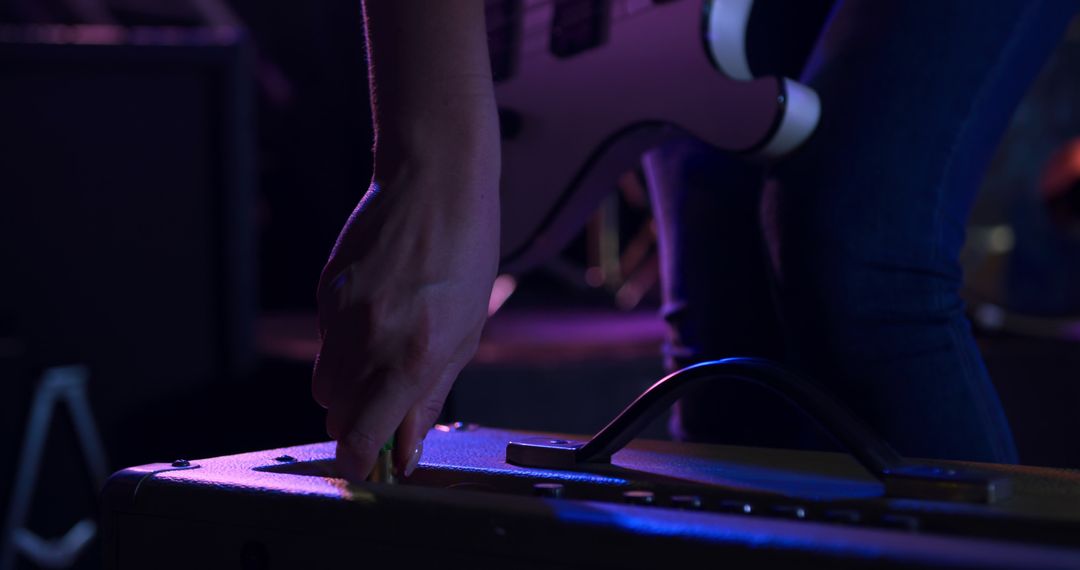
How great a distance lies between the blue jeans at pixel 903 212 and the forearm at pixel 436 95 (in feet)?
0.82

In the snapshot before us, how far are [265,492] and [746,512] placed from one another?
0.23 meters

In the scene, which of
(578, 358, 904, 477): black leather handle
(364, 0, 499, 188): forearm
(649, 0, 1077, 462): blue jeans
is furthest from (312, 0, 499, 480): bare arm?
(649, 0, 1077, 462): blue jeans

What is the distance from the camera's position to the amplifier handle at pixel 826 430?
0.49m

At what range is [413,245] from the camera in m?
0.56

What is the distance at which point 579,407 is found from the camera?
1.83 meters

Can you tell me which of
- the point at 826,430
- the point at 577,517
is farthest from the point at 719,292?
the point at 577,517

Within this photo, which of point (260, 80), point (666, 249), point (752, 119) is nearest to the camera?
point (752, 119)

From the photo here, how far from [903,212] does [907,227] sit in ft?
0.03

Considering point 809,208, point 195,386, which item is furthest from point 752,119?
point 195,386

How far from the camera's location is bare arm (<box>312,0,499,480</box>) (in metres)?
0.54

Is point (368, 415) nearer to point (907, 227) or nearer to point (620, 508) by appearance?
point (620, 508)

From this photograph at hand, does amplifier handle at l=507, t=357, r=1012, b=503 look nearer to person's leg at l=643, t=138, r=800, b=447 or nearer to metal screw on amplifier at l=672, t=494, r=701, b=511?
metal screw on amplifier at l=672, t=494, r=701, b=511

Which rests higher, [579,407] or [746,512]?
[746,512]

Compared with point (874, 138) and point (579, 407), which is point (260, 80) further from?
point (874, 138)
